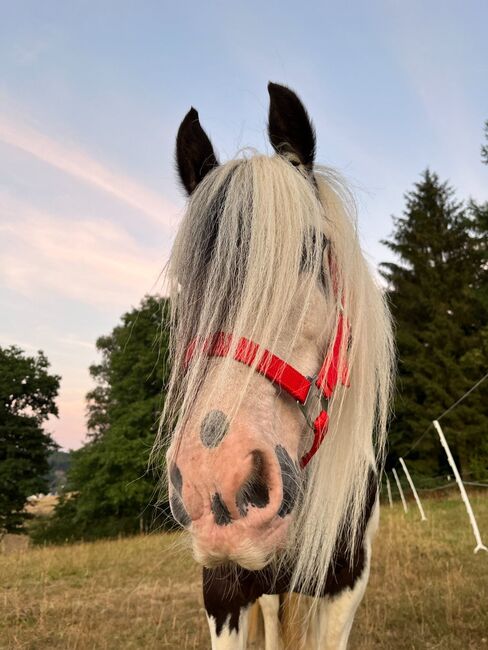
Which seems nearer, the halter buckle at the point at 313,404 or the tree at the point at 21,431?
the halter buckle at the point at 313,404

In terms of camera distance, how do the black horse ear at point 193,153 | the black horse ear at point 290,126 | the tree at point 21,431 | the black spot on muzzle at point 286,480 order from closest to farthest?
the black spot on muzzle at point 286,480
the black horse ear at point 290,126
the black horse ear at point 193,153
the tree at point 21,431

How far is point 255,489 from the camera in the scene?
1.17 metres

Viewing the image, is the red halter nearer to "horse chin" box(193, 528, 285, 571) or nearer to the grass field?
"horse chin" box(193, 528, 285, 571)

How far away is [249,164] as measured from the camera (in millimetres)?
1713

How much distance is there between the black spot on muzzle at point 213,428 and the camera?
1144mm

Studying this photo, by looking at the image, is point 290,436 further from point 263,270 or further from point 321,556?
point 321,556

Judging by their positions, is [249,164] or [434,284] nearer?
[249,164]

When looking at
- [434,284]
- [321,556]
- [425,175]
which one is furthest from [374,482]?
[425,175]

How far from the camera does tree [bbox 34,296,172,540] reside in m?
19.3

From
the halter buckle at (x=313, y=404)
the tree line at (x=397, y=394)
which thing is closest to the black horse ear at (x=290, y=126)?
the halter buckle at (x=313, y=404)

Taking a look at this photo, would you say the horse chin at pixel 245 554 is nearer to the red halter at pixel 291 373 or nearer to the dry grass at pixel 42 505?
the red halter at pixel 291 373

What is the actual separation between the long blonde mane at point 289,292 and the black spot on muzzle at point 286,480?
172 millimetres

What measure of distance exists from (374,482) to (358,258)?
1439 mm

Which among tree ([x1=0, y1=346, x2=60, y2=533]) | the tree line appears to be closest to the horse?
the tree line
